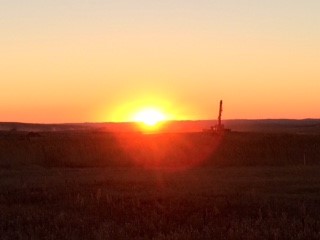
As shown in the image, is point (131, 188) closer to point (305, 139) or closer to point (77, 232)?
point (77, 232)

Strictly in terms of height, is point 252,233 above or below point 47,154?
below

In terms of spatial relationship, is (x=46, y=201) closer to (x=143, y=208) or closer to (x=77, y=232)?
(x=143, y=208)

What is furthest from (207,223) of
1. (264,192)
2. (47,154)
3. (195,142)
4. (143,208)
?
(195,142)

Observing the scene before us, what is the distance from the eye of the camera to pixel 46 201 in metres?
18.5

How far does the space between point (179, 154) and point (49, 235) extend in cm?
3396

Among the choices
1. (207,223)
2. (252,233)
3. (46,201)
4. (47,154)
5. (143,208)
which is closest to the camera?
(252,233)

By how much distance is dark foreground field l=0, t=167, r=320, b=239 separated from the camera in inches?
525

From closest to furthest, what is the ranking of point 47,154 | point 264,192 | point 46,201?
point 46,201 < point 264,192 < point 47,154

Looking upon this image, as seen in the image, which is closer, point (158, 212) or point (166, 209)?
point (158, 212)

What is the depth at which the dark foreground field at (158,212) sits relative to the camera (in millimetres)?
13344

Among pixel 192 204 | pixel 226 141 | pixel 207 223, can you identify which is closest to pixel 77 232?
pixel 207 223

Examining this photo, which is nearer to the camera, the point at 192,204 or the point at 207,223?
the point at 207,223

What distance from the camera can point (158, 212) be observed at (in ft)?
53.0

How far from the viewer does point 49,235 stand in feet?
43.5
